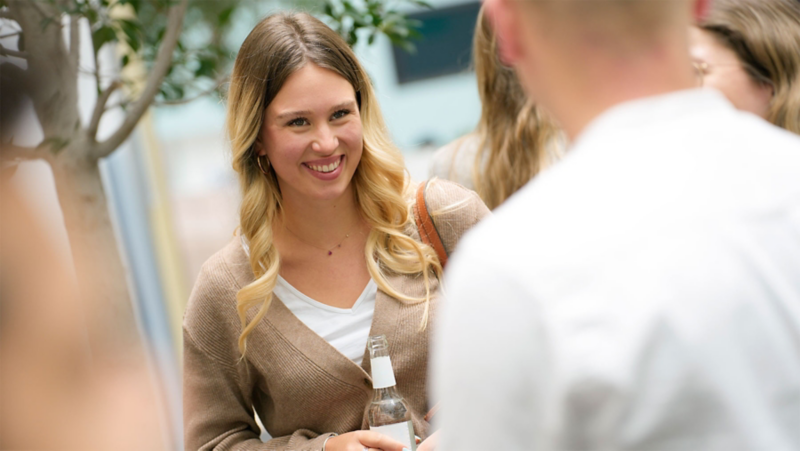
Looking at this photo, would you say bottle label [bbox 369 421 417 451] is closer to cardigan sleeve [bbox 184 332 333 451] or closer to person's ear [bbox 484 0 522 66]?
cardigan sleeve [bbox 184 332 333 451]

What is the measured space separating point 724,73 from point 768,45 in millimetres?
149

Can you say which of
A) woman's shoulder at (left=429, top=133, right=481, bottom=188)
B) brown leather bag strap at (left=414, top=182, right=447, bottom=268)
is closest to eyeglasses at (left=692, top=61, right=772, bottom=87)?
woman's shoulder at (left=429, top=133, right=481, bottom=188)

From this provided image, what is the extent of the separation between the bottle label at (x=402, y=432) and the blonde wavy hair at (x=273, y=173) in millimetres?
312

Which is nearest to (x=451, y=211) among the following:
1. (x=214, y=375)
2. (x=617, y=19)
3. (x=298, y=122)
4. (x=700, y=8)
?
(x=298, y=122)

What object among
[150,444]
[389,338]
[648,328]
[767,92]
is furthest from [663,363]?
[150,444]

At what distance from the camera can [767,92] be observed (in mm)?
2219

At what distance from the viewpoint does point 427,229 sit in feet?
6.56

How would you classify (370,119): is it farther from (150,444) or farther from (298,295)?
(150,444)

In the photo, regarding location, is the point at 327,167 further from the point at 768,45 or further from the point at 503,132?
the point at 768,45

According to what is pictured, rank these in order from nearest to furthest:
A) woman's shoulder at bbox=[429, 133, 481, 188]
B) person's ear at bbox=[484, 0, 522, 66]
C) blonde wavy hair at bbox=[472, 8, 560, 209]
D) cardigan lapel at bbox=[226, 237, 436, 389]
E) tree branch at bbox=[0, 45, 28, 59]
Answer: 1. person's ear at bbox=[484, 0, 522, 66]
2. cardigan lapel at bbox=[226, 237, 436, 389]
3. tree branch at bbox=[0, 45, 28, 59]
4. blonde wavy hair at bbox=[472, 8, 560, 209]
5. woman's shoulder at bbox=[429, 133, 481, 188]

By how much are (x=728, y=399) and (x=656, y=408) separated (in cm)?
7

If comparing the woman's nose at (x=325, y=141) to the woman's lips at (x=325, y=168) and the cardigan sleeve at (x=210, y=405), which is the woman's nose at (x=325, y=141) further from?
the cardigan sleeve at (x=210, y=405)

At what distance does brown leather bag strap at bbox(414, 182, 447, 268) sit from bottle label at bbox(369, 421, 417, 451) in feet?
1.64

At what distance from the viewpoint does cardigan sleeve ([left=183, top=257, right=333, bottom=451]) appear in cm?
194
